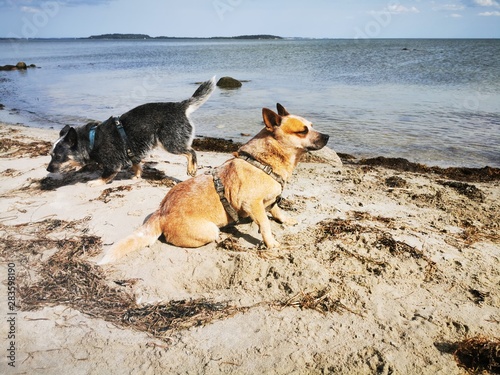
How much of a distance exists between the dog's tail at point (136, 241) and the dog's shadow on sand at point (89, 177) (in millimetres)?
2187

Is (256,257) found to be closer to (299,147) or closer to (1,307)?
(299,147)

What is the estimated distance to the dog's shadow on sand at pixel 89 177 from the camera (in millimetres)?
5773

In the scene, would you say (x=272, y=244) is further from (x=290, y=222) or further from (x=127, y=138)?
(x=127, y=138)

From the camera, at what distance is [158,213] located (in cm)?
375

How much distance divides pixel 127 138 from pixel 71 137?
38.0 inches

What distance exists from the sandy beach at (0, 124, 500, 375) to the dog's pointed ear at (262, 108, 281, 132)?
1.31 metres

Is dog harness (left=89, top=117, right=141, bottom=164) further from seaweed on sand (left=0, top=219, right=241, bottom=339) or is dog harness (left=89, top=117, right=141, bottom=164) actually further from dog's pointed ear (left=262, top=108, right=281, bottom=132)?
dog's pointed ear (left=262, top=108, right=281, bottom=132)

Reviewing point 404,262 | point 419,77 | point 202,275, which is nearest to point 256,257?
point 202,275

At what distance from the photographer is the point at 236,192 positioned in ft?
12.1

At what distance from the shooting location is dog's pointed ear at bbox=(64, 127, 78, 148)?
571 centimetres

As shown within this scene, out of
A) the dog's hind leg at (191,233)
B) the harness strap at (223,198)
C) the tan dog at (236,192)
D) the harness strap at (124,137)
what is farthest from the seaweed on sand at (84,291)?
the harness strap at (124,137)

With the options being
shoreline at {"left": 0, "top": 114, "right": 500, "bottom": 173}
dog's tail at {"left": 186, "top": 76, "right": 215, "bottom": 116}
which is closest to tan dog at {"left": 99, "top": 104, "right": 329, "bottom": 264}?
dog's tail at {"left": 186, "top": 76, "right": 215, "bottom": 116}

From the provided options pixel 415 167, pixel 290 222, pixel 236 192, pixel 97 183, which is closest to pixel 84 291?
pixel 236 192

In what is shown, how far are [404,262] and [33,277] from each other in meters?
3.76
